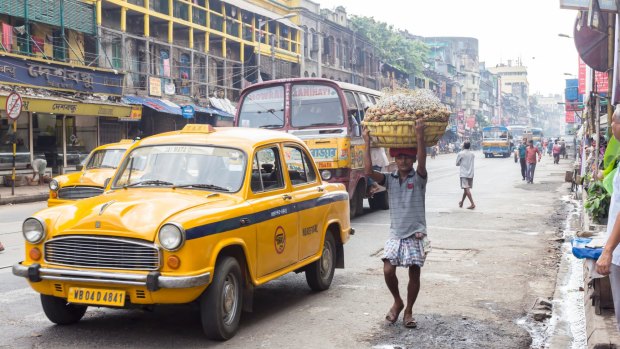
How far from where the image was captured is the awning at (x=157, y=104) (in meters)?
29.8

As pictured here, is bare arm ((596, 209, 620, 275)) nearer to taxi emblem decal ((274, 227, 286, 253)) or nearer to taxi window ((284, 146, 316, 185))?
taxi emblem decal ((274, 227, 286, 253))

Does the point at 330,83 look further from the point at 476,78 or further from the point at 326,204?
the point at 476,78

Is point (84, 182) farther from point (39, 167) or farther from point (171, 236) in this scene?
point (39, 167)

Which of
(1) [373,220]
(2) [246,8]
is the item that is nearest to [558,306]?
(1) [373,220]

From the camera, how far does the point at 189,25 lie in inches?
1390

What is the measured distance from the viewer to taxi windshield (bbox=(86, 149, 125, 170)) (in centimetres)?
1308

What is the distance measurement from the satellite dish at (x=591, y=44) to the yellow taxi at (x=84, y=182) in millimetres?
8318

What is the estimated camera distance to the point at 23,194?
20969mm

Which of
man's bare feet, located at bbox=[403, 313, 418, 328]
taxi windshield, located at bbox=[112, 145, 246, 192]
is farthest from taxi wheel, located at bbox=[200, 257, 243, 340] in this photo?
man's bare feet, located at bbox=[403, 313, 418, 328]

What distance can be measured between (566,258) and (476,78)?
117 metres

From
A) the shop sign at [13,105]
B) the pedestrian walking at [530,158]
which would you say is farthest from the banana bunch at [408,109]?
the pedestrian walking at [530,158]

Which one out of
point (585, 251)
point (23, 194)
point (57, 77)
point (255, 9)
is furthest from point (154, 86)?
point (585, 251)

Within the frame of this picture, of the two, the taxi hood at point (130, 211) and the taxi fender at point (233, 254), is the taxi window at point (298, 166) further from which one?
the taxi fender at point (233, 254)

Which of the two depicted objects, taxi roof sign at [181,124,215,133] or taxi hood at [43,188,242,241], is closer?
taxi hood at [43,188,242,241]
